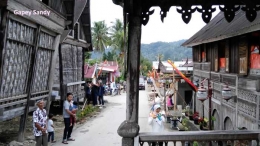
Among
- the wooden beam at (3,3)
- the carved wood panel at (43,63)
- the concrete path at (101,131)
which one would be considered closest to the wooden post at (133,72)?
the wooden beam at (3,3)

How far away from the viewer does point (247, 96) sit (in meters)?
9.98

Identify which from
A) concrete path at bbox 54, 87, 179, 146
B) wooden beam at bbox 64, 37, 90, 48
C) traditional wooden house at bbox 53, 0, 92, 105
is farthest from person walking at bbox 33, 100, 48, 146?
wooden beam at bbox 64, 37, 90, 48

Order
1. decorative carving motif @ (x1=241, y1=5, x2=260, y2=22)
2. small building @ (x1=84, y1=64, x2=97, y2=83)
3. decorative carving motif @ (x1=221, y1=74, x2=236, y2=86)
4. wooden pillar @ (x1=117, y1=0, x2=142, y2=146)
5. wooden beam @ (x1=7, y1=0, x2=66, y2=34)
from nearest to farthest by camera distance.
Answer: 1. decorative carving motif @ (x1=241, y1=5, x2=260, y2=22)
2. wooden pillar @ (x1=117, y1=0, x2=142, y2=146)
3. wooden beam @ (x1=7, y1=0, x2=66, y2=34)
4. decorative carving motif @ (x1=221, y1=74, x2=236, y2=86)
5. small building @ (x1=84, y1=64, x2=97, y2=83)

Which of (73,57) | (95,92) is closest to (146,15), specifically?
(73,57)

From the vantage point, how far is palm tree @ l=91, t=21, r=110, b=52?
58938mm

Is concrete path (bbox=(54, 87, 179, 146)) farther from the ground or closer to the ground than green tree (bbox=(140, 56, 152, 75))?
closer to the ground

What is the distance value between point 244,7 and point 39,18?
24.6ft

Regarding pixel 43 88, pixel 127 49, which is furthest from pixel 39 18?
pixel 127 49

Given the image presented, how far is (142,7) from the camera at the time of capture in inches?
204

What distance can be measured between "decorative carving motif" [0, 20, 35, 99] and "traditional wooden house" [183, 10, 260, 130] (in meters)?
6.75

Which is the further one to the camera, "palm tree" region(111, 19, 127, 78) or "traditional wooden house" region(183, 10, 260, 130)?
"palm tree" region(111, 19, 127, 78)

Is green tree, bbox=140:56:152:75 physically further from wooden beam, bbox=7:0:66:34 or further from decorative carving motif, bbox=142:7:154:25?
decorative carving motif, bbox=142:7:154:25

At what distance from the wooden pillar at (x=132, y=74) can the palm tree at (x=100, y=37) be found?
54.0 metres

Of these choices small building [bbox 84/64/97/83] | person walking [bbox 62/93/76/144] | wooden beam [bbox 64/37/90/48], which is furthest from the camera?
small building [bbox 84/64/97/83]
